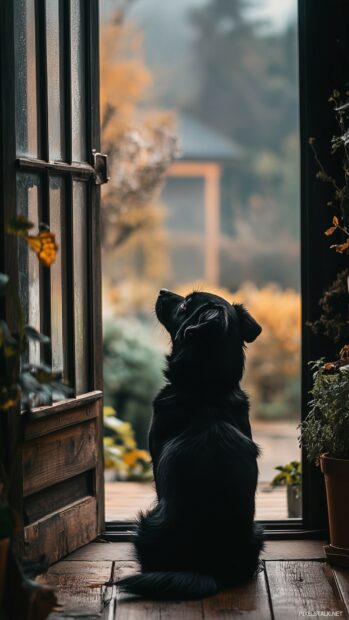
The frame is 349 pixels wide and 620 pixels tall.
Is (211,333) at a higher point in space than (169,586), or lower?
higher

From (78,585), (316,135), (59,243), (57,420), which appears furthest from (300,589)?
(316,135)

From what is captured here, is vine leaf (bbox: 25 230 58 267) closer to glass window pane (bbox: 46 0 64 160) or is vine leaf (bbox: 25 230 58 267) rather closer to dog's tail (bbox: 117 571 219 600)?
glass window pane (bbox: 46 0 64 160)

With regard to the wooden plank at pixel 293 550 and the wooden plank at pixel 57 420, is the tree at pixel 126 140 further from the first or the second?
the wooden plank at pixel 293 550

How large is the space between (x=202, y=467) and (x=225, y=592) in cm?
37

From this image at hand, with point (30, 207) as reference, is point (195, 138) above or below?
above

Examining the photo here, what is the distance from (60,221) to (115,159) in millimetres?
4287

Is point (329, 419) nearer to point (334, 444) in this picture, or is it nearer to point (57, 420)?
point (334, 444)

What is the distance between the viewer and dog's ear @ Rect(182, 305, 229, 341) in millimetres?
2789

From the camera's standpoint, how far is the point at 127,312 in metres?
10.3

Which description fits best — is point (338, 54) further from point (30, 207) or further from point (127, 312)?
point (127, 312)

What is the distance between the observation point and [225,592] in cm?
271

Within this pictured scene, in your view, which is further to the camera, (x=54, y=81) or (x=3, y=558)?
(x=54, y=81)

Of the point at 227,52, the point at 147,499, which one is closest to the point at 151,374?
the point at 147,499

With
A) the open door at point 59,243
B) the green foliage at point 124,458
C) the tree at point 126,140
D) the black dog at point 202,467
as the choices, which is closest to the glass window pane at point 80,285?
the open door at point 59,243
